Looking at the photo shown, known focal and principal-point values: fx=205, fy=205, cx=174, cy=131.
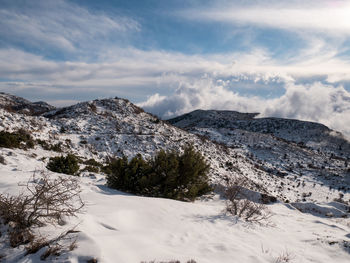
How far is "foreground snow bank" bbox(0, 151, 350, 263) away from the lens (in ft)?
11.2

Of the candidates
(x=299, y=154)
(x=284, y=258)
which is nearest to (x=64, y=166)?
(x=284, y=258)

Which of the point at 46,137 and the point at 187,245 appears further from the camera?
the point at 46,137

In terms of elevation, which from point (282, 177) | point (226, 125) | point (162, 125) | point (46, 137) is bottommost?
point (282, 177)

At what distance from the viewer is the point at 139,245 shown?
3820 mm

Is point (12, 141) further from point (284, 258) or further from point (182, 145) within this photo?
point (182, 145)

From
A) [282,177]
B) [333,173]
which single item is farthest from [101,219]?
[333,173]

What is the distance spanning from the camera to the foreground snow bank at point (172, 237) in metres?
3.42

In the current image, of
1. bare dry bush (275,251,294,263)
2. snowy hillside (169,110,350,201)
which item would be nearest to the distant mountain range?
snowy hillside (169,110,350,201)

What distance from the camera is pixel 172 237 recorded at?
15.3ft

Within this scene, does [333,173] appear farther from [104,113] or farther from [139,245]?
[139,245]

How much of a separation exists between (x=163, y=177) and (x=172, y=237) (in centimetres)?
424

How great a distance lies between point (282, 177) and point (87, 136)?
29378mm

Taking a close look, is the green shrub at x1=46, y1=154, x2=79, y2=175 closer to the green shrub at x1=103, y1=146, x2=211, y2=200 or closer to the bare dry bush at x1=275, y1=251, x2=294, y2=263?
the green shrub at x1=103, y1=146, x2=211, y2=200

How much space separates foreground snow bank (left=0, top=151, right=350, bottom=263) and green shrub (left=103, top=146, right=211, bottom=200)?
158 cm
